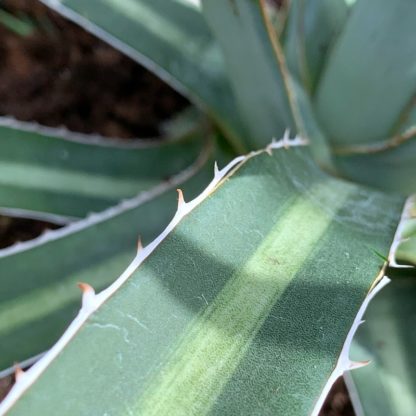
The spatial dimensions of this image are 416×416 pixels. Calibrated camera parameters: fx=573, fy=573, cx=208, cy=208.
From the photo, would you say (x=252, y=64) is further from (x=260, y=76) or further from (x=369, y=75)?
(x=369, y=75)

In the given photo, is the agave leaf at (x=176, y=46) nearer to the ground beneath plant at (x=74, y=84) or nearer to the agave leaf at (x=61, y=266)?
the agave leaf at (x=61, y=266)

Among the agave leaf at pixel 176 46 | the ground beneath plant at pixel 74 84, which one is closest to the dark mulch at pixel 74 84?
the ground beneath plant at pixel 74 84

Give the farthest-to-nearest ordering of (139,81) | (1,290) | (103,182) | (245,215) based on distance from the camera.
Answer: (139,81)
(103,182)
(1,290)
(245,215)

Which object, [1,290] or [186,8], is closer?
[1,290]

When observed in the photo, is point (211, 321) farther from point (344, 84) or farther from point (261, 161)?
point (344, 84)

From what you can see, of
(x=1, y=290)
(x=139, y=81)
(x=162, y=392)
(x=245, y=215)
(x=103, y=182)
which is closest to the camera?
(x=162, y=392)

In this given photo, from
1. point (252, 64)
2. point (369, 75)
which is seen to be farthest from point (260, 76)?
point (369, 75)

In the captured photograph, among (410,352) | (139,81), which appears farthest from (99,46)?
(410,352)

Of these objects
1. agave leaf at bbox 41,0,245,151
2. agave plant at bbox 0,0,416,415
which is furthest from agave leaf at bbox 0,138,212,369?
agave leaf at bbox 41,0,245,151
